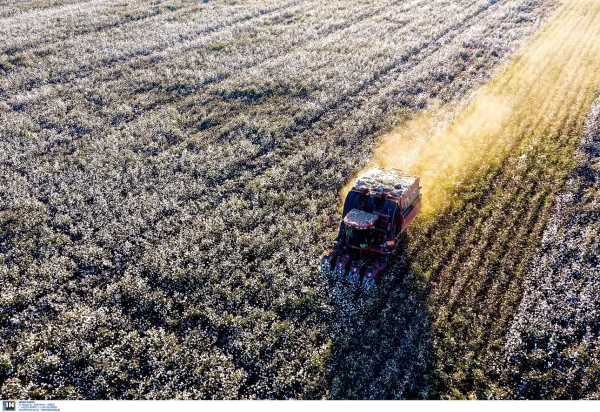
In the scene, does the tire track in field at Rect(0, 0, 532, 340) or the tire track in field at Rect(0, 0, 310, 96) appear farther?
the tire track in field at Rect(0, 0, 310, 96)

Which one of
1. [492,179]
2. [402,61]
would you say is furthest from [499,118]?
[402,61]

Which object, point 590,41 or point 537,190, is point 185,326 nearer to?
point 537,190

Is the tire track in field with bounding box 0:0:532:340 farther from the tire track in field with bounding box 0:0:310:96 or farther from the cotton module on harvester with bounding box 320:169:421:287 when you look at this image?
the tire track in field with bounding box 0:0:310:96

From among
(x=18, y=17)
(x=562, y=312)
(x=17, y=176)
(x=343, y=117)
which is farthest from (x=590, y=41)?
(x=18, y=17)

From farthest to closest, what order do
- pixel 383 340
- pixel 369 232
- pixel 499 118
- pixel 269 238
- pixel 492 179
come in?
pixel 499 118, pixel 492 179, pixel 269 238, pixel 369 232, pixel 383 340
